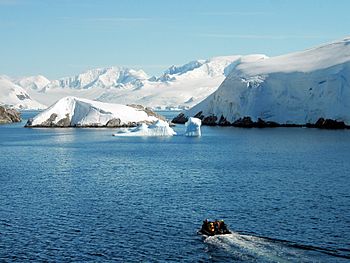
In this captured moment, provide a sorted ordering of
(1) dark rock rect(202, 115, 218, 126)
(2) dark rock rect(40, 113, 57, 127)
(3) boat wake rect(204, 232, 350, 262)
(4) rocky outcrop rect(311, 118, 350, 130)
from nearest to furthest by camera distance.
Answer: (3) boat wake rect(204, 232, 350, 262), (4) rocky outcrop rect(311, 118, 350, 130), (2) dark rock rect(40, 113, 57, 127), (1) dark rock rect(202, 115, 218, 126)

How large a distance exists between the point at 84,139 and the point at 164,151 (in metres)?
24.9

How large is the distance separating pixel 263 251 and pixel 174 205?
11284mm

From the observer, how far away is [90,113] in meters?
134

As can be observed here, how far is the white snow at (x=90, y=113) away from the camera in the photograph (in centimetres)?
13325

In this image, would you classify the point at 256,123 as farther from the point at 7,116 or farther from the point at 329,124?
the point at 7,116

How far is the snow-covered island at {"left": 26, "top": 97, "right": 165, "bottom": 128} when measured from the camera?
133 m

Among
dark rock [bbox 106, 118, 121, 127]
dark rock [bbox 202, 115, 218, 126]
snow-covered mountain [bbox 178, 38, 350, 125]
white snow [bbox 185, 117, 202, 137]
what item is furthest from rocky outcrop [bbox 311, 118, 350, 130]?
dark rock [bbox 106, 118, 121, 127]

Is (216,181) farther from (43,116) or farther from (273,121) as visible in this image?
(43,116)

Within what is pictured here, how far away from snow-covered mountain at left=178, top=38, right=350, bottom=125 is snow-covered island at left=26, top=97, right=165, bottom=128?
57.8 ft

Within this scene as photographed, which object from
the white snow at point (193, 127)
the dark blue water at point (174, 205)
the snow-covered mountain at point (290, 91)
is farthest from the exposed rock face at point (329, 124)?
the dark blue water at point (174, 205)

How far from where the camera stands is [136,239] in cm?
3175

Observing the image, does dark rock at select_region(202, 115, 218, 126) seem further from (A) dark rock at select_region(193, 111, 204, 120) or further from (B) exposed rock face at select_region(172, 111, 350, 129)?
(A) dark rock at select_region(193, 111, 204, 120)

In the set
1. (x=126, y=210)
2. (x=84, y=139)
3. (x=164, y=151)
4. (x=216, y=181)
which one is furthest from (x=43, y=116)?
(x=126, y=210)

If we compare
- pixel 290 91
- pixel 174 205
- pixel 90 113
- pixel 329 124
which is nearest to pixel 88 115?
pixel 90 113
